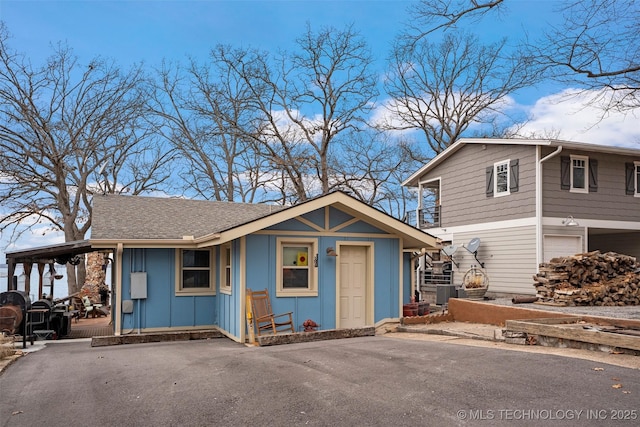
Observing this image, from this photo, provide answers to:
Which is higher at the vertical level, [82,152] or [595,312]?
[82,152]

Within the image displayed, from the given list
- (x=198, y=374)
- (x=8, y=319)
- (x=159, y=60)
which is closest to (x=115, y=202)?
(x=8, y=319)

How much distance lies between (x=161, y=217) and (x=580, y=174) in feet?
43.6

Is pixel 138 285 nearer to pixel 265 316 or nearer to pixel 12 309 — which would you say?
pixel 12 309

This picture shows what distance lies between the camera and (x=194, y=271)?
1280 centimetres

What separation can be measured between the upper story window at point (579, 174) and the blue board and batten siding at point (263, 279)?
7.48 meters

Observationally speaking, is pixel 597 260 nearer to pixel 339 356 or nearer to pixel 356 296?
pixel 356 296

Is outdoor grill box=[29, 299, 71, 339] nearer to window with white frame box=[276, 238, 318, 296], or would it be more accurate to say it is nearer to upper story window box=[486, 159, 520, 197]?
window with white frame box=[276, 238, 318, 296]

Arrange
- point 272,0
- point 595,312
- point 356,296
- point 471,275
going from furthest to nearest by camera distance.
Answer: point 471,275
point 272,0
point 356,296
point 595,312

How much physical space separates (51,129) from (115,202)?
10504 mm

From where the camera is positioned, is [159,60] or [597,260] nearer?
[597,260]

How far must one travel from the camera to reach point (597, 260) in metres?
13.2

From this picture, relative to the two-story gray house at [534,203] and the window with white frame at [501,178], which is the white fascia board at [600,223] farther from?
the window with white frame at [501,178]

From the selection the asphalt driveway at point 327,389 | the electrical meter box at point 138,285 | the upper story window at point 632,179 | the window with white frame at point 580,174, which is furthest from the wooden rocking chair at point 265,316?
the upper story window at point 632,179

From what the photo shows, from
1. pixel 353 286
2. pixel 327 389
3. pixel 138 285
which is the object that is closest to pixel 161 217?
pixel 138 285
